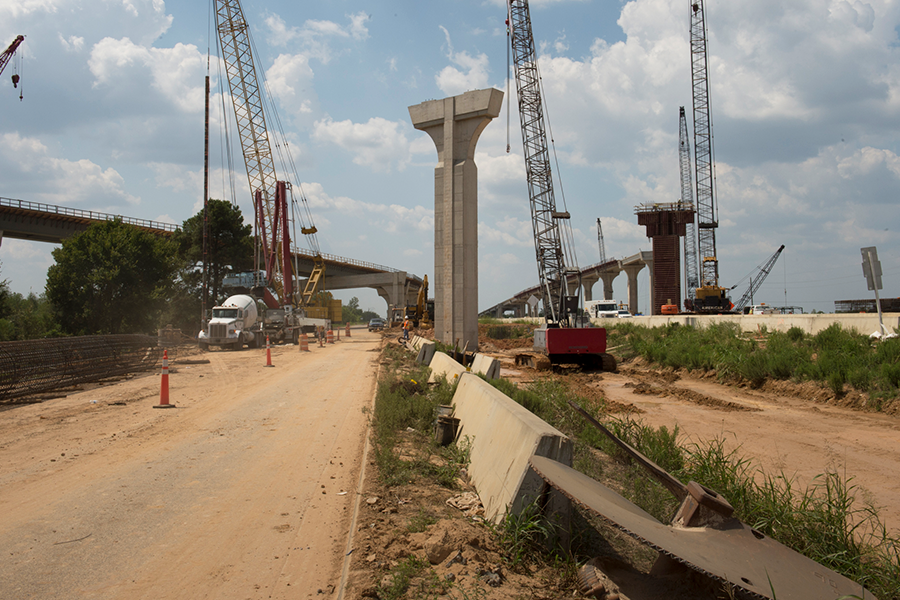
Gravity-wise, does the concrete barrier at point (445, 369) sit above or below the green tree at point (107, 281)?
below

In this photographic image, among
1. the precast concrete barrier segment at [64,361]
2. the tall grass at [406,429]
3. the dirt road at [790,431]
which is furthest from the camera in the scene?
the precast concrete barrier segment at [64,361]

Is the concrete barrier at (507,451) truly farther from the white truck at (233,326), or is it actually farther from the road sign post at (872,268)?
the white truck at (233,326)

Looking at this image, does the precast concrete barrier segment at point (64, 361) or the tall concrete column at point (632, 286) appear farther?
the tall concrete column at point (632, 286)

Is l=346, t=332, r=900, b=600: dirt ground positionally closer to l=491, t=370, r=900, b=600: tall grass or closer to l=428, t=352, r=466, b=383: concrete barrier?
l=491, t=370, r=900, b=600: tall grass

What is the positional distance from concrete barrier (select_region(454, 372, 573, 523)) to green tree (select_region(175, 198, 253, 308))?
60.2 meters

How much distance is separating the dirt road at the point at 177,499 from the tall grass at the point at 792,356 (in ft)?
40.3

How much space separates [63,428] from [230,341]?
2460cm

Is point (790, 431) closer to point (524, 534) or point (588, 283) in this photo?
point (524, 534)

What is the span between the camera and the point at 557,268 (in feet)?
107

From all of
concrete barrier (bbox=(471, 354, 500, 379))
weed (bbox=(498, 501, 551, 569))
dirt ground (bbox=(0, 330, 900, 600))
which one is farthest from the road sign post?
weed (bbox=(498, 501, 551, 569))

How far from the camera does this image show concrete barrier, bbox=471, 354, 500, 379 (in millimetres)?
12891

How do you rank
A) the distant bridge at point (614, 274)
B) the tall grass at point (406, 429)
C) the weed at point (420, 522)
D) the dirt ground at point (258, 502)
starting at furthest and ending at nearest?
1. the distant bridge at point (614, 274)
2. the tall grass at point (406, 429)
3. the weed at point (420, 522)
4. the dirt ground at point (258, 502)

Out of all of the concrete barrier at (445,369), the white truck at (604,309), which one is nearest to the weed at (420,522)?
the concrete barrier at (445,369)

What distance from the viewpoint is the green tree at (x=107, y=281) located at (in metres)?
40.2
